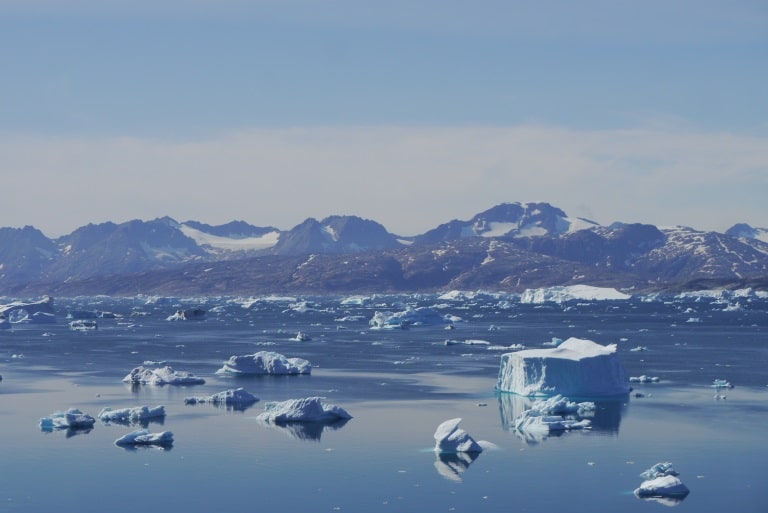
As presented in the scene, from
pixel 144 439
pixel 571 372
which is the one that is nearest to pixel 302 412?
pixel 144 439

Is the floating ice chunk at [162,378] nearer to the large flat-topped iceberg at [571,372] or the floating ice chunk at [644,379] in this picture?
the large flat-topped iceberg at [571,372]

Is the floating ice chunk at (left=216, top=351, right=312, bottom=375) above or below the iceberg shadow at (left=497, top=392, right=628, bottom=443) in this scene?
above

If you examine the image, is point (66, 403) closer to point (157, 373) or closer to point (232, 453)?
point (157, 373)

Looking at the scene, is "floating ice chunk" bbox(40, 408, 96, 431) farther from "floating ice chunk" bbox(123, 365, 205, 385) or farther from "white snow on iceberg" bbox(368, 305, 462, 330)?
"white snow on iceberg" bbox(368, 305, 462, 330)

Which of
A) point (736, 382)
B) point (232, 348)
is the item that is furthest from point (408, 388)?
point (232, 348)

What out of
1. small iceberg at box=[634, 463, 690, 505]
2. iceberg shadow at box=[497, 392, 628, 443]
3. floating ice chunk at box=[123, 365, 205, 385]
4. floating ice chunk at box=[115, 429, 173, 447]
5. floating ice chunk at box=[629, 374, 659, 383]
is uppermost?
floating ice chunk at box=[123, 365, 205, 385]

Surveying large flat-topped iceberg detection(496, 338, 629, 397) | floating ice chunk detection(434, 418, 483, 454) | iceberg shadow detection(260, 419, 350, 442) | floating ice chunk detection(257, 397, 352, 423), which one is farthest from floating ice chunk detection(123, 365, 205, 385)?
floating ice chunk detection(434, 418, 483, 454)

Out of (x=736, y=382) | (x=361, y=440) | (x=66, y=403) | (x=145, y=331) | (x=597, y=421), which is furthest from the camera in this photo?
(x=145, y=331)
